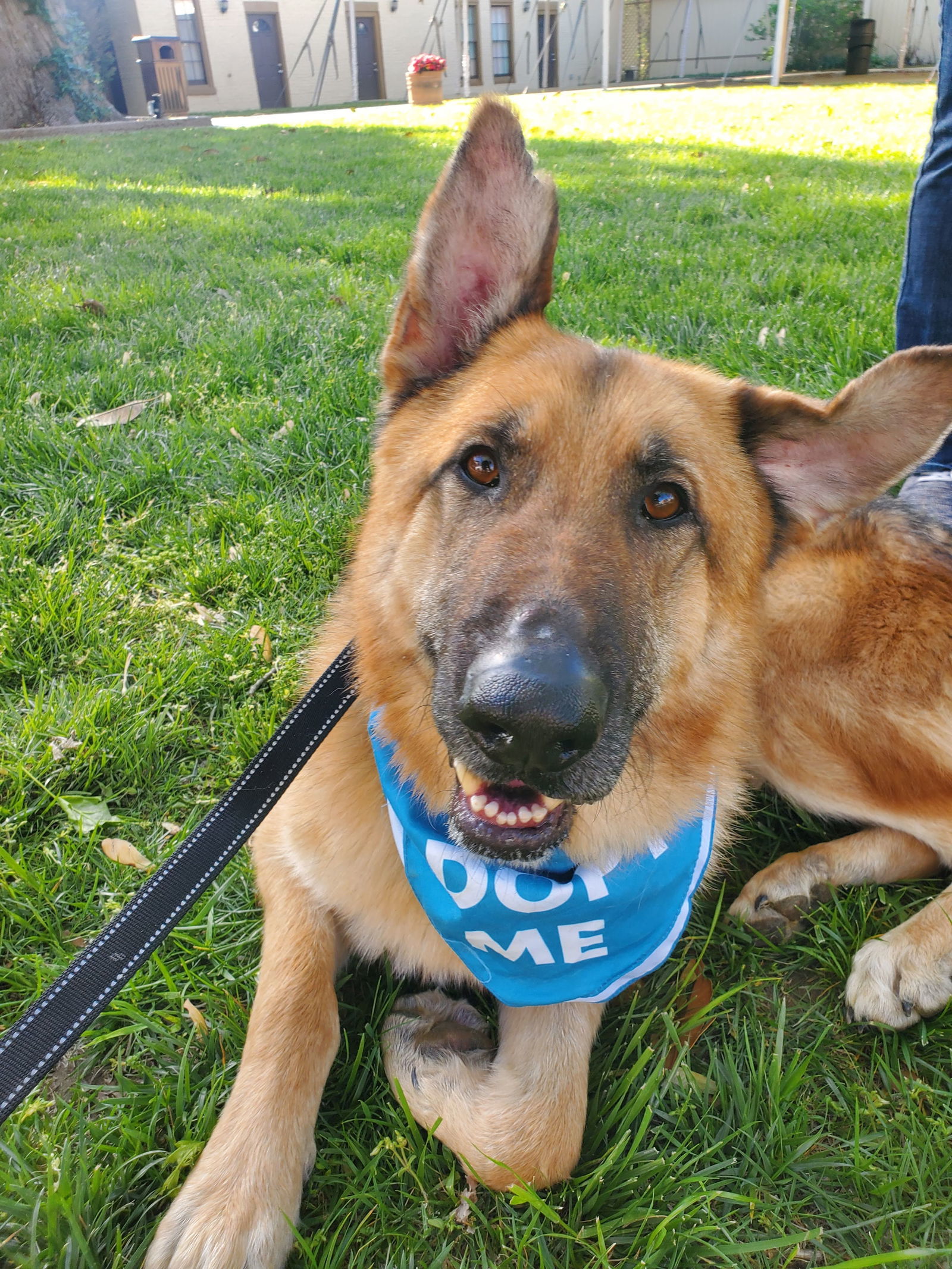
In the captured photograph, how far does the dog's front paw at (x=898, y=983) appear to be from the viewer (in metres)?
2.15

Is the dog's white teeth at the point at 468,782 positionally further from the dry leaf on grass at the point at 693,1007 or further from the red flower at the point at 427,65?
the red flower at the point at 427,65

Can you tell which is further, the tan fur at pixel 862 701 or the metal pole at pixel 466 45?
the metal pole at pixel 466 45

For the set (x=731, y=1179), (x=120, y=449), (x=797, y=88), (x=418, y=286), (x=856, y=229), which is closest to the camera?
(x=731, y=1179)

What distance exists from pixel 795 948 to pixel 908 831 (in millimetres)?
579

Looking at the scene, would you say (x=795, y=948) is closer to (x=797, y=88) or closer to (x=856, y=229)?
(x=856, y=229)

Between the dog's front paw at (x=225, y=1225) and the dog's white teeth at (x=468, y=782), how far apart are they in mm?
891

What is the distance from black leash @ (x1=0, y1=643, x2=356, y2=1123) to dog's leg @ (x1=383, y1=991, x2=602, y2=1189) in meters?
0.65

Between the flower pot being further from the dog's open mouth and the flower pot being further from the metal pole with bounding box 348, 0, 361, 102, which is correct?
the dog's open mouth

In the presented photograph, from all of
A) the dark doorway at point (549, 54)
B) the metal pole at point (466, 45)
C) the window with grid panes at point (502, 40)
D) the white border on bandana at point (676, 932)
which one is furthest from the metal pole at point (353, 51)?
the white border on bandana at point (676, 932)

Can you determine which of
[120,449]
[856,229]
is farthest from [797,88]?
[120,449]

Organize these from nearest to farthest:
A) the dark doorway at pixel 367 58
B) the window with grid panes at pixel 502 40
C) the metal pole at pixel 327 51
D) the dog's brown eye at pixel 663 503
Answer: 1. the dog's brown eye at pixel 663 503
2. the metal pole at pixel 327 51
3. the dark doorway at pixel 367 58
4. the window with grid panes at pixel 502 40

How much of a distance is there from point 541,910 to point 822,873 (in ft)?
3.49

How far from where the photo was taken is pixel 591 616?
1737 millimetres

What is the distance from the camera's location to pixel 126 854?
2.46 meters
